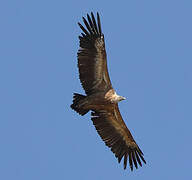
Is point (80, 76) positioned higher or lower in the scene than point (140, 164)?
higher

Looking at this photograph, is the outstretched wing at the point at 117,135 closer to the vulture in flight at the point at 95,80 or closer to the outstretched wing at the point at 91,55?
the vulture in flight at the point at 95,80

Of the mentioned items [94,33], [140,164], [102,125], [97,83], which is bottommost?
[140,164]

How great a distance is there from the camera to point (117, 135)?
22219 mm

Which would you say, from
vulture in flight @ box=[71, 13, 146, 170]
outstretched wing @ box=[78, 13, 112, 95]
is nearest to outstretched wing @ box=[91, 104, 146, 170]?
vulture in flight @ box=[71, 13, 146, 170]

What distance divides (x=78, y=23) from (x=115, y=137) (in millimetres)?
4541

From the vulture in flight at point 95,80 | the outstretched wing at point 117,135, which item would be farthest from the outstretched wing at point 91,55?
the outstretched wing at point 117,135

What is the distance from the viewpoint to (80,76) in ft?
68.3

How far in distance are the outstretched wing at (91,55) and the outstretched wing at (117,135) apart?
4.54 feet

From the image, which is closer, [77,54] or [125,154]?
[77,54]

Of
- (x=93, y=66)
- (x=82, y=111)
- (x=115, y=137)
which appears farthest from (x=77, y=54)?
(x=115, y=137)

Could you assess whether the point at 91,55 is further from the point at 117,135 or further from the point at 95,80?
the point at 117,135

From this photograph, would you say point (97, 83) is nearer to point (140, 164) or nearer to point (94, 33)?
point (94, 33)

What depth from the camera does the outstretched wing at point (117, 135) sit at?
862 inches

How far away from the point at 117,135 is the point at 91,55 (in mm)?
3387
